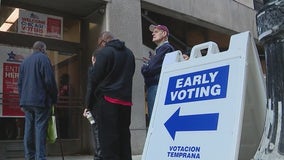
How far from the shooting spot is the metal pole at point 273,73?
7.72 feet

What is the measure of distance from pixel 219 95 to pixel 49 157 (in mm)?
5891

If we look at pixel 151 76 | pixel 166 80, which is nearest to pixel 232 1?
pixel 151 76

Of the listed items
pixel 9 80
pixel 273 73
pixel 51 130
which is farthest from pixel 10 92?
pixel 273 73

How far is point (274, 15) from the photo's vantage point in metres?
Result: 2.35

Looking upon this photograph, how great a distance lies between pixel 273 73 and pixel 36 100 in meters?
4.48

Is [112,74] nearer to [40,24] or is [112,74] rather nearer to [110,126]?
[110,126]

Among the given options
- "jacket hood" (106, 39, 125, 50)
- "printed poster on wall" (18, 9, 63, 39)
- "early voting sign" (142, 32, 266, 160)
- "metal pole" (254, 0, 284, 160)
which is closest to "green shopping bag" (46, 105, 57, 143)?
"jacket hood" (106, 39, 125, 50)

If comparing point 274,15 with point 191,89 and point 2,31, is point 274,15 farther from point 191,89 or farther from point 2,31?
point 2,31

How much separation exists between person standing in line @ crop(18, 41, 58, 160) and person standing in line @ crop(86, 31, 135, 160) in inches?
53.0

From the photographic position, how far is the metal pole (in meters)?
2.35

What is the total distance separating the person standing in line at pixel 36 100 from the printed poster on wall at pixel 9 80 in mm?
1790

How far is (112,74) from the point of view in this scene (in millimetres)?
5016

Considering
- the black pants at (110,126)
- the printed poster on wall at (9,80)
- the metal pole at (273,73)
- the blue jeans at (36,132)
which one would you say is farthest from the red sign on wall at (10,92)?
the metal pole at (273,73)

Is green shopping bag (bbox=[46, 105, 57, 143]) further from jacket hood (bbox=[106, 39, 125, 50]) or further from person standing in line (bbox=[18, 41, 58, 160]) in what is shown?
jacket hood (bbox=[106, 39, 125, 50])
